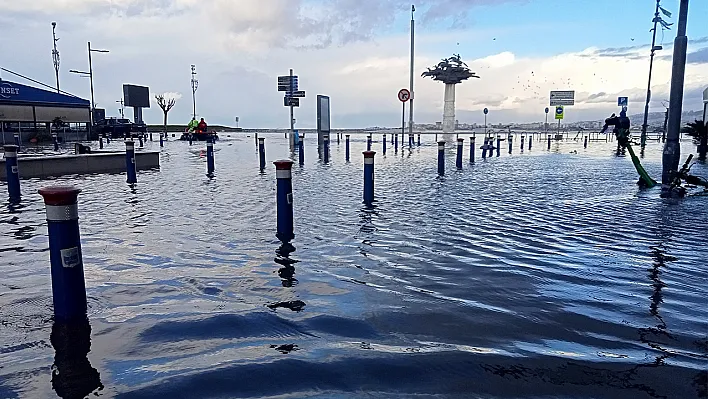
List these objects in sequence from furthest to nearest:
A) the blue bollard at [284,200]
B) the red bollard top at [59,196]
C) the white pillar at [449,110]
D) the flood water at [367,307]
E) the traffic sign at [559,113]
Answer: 1. the traffic sign at [559,113]
2. the white pillar at [449,110]
3. the blue bollard at [284,200]
4. the red bollard top at [59,196]
5. the flood water at [367,307]

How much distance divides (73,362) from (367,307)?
2183 millimetres

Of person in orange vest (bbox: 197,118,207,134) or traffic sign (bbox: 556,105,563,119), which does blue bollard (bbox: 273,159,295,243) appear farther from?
traffic sign (bbox: 556,105,563,119)

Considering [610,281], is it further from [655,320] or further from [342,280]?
[342,280]

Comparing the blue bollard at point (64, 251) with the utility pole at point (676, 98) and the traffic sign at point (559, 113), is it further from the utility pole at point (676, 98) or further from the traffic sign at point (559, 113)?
the traffic sign at point (559, 113)

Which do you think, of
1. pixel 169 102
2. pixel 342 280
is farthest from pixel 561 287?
pixel 169 102

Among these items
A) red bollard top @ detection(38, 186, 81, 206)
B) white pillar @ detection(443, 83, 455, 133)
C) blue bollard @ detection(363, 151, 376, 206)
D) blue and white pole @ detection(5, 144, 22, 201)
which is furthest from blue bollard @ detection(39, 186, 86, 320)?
white pillar @ detection(443, 83, 455, 133)

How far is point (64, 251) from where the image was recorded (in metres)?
3.79

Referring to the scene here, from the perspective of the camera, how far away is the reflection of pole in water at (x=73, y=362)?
9.78 ft

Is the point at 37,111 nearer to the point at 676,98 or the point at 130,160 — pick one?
the point at 130,160

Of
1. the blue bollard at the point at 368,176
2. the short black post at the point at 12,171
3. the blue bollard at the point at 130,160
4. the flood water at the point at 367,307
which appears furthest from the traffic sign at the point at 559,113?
the short black post at the point at 12,171

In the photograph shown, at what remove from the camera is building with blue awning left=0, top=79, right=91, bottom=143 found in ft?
126

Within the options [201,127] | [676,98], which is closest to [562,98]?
[201,127]

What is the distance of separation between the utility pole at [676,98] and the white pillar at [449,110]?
28639 mm

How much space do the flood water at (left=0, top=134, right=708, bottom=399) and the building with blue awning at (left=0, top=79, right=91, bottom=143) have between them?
34.0 m
